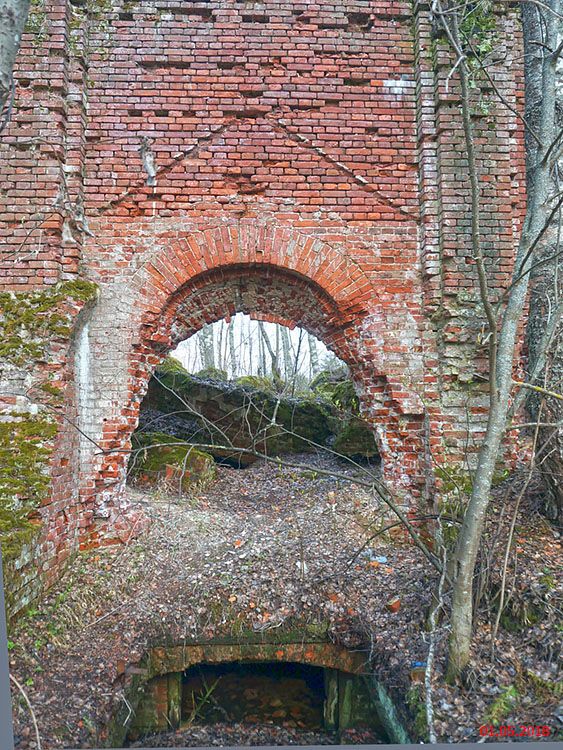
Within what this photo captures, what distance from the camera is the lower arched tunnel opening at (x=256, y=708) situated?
4035 mm

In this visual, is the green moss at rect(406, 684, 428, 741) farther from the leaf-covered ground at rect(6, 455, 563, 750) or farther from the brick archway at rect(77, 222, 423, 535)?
the brick archway at rect(77, 222, 423, 535)

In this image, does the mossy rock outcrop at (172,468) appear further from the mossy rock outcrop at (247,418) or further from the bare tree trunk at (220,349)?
the bare tree trunk at (220,349)

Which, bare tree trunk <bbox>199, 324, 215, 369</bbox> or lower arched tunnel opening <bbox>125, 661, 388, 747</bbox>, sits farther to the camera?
bare tree trunk <bbox>199, 324, 215, 369</bbox>

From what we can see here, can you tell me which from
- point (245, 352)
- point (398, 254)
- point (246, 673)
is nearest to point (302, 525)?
point (246, 673)

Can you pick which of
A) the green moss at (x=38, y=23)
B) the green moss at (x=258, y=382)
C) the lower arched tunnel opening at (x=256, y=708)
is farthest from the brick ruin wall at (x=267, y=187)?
the green moss at (x=258, y=382)

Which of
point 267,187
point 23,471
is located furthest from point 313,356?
point 23,471

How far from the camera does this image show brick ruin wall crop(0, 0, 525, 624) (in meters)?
4.61

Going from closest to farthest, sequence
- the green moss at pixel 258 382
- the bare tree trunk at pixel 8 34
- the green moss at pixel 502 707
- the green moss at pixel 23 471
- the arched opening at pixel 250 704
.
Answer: the bare tree trunk at pixel 8 34 → the green moss at pixel 502 707 → the green moss at pixel 23 471 → the arched opening at pixel 250 704 → the green moss at pixel 258 382

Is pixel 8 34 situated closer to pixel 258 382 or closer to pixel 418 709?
pixel 418 709

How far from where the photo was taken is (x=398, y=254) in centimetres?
487

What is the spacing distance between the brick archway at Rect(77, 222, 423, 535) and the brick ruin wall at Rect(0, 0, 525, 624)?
0.02 m

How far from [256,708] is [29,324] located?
4051mm

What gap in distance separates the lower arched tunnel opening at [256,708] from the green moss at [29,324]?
302 centimetres

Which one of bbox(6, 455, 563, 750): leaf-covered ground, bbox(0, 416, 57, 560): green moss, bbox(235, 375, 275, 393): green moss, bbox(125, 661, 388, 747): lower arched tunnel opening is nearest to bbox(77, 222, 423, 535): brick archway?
bbox(0, 416, 57, 560): green moss
